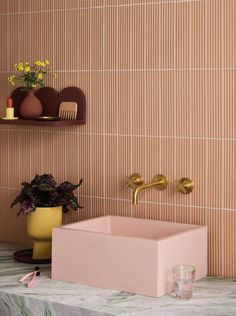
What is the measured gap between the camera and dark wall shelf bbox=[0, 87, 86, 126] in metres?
3.02

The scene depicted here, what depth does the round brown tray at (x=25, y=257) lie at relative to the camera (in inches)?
117

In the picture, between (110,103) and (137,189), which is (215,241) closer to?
(137,189)

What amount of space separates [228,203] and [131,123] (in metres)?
0.51

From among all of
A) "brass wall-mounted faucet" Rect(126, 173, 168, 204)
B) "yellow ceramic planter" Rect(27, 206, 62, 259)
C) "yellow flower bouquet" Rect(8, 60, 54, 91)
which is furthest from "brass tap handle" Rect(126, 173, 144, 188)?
"yellow flower bouquet" Rect(8, 60, 54, 91)

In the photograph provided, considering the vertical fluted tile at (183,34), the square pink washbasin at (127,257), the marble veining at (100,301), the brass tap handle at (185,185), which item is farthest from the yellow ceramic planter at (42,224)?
the vertical fluted tile at (183,34)

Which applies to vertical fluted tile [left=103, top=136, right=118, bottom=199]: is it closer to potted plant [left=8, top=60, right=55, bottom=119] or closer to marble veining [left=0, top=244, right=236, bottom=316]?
potted plant [left=8, top=60, right=55, bottom=119]

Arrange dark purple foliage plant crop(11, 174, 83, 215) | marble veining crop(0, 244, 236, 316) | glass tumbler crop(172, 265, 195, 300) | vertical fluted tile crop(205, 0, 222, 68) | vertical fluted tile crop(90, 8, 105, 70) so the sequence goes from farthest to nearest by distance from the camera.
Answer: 1. vertical fluted tile crop(90, 8, 105, 70)
2. dark purple foliage plant crop(11, 174, 83, 215)
3. vertical fluted tile crop(205, 0, 222, 68)
4. glass tumbler crop(172, 265, 195, 300)
5. marble veining crop(0, 244, 236, 316)

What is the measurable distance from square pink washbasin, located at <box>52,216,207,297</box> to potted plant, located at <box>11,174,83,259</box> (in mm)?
177

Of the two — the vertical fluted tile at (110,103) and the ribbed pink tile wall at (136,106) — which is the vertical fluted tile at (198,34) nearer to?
the ribbed pink tile wall at (136,106)

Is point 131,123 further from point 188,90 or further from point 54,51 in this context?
point 54,51

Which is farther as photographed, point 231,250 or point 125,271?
point 231,250

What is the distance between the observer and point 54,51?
125 inches

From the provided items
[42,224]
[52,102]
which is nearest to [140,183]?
[42,224]

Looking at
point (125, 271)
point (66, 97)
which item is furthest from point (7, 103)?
point (125, 271)
